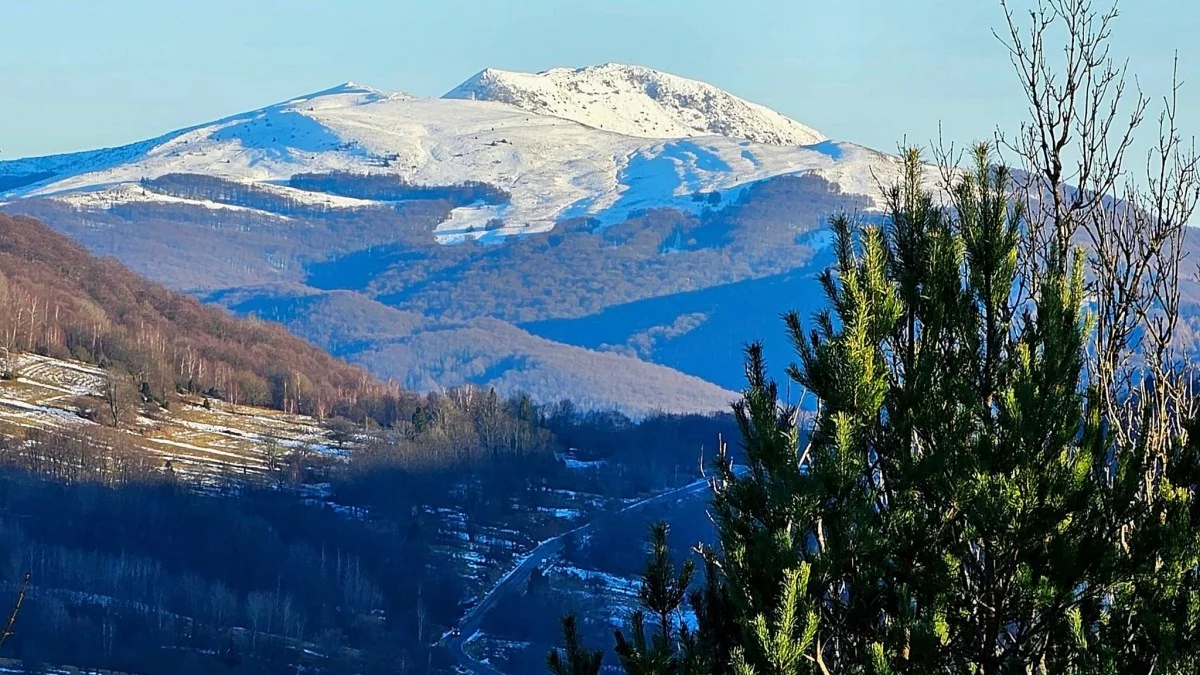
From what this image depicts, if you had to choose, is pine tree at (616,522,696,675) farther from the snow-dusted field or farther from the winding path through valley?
the snow-dusted field

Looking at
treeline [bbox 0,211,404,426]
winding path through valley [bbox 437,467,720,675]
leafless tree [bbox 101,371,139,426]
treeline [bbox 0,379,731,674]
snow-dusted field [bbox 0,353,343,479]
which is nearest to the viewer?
treeline [bbox 0,379,731,674]

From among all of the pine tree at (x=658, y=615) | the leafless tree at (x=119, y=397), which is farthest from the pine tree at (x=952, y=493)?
the leafless tree at (x=119, y=397)

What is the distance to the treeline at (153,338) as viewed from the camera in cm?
10744

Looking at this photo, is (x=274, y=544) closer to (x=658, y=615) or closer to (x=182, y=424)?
(x=182, y=424)

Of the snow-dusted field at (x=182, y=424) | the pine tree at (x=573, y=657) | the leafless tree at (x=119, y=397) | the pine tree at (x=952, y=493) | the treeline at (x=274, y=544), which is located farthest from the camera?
the leafless tree at (x=119, y=397)

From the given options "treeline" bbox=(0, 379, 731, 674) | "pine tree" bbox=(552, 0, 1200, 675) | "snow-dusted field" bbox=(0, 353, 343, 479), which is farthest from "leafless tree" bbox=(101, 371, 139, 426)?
"pine tree" bbox=(552, 0, 1200, 675)

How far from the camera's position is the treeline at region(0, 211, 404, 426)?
4230 inches

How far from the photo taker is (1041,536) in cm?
778

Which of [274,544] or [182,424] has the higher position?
[182,424]

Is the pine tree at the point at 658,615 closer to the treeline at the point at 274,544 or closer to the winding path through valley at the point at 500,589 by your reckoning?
the treeline at the point at 274,544

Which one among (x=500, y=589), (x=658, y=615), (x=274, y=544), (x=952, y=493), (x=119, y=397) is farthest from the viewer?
(x=119, y=397)

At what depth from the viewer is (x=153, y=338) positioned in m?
114

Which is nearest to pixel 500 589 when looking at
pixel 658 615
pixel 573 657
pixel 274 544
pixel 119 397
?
pixel 274 544

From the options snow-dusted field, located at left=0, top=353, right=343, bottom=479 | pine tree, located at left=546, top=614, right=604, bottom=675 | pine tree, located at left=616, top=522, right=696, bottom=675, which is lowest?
snow-dusted field, located at left=0, top=353, right=343, bottom=479
